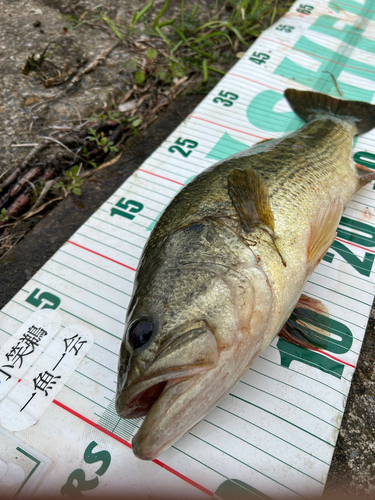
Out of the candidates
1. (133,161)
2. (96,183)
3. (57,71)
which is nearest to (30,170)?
(96,183)

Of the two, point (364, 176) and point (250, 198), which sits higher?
point (250, 198)

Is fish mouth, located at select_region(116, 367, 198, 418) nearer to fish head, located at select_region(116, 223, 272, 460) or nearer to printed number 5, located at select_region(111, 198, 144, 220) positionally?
fish head, located at select_region(116, 223, 272, 460)

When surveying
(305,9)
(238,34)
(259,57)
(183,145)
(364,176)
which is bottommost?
(183,145)

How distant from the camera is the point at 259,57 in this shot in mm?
3861

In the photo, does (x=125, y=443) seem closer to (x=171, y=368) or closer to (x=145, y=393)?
(x=145, y=393)

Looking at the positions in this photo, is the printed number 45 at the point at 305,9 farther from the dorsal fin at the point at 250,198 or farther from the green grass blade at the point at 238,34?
the dorsal fin at the point at 250,198

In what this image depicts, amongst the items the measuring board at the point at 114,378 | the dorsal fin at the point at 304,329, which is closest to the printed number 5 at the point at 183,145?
the measuring board at the point at 114,378

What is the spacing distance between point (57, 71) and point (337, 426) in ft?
13.3

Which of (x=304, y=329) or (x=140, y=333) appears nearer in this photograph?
(x=140, y=333)

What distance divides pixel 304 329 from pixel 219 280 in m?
0.86

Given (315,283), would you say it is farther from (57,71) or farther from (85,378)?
(57,71)

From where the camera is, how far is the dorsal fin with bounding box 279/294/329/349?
6.78ft

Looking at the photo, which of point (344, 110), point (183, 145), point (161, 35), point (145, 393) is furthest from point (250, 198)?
point (161, 35)

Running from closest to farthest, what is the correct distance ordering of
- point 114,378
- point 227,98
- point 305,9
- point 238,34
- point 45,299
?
point 114,378, point 45,299, point 227,98, point 238,34, point 305,9
